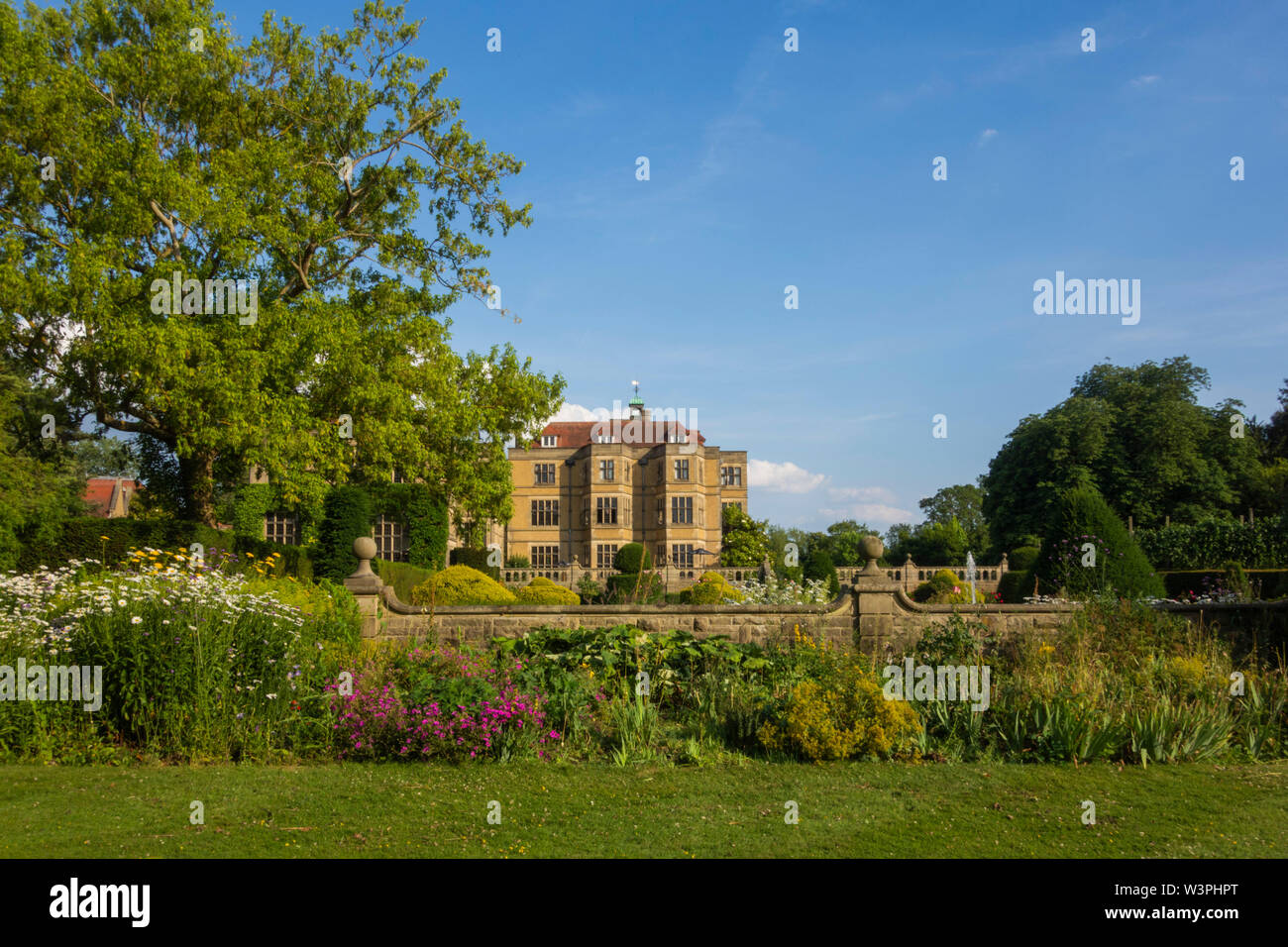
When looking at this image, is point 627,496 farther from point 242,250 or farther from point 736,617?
point 736,617

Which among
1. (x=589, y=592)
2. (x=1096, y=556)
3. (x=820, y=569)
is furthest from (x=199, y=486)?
(x=820, y=569)

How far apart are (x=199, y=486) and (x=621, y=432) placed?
31.8m

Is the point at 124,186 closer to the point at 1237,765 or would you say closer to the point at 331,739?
the point at 331,739

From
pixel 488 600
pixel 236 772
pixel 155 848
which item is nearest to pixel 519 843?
pixel 155 848

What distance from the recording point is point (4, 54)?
57.5 ft

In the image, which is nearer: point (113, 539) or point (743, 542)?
point (113, 539)

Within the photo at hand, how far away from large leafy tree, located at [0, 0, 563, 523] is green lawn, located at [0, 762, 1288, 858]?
1292cm

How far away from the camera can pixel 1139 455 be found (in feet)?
128

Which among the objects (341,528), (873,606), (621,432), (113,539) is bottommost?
(873,606)

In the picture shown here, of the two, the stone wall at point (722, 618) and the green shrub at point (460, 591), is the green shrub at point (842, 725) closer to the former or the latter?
the stone wall at point (722, 618)

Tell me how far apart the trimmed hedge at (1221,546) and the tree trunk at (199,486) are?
25405mm

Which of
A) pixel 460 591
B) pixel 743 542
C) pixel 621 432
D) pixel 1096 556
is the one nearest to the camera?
pixel 1096 556

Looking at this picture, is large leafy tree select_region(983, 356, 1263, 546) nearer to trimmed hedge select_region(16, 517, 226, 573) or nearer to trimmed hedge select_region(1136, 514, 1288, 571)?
trimmed hedge select_region(1136, 514, 1288, 571)

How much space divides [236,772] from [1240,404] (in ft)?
163
